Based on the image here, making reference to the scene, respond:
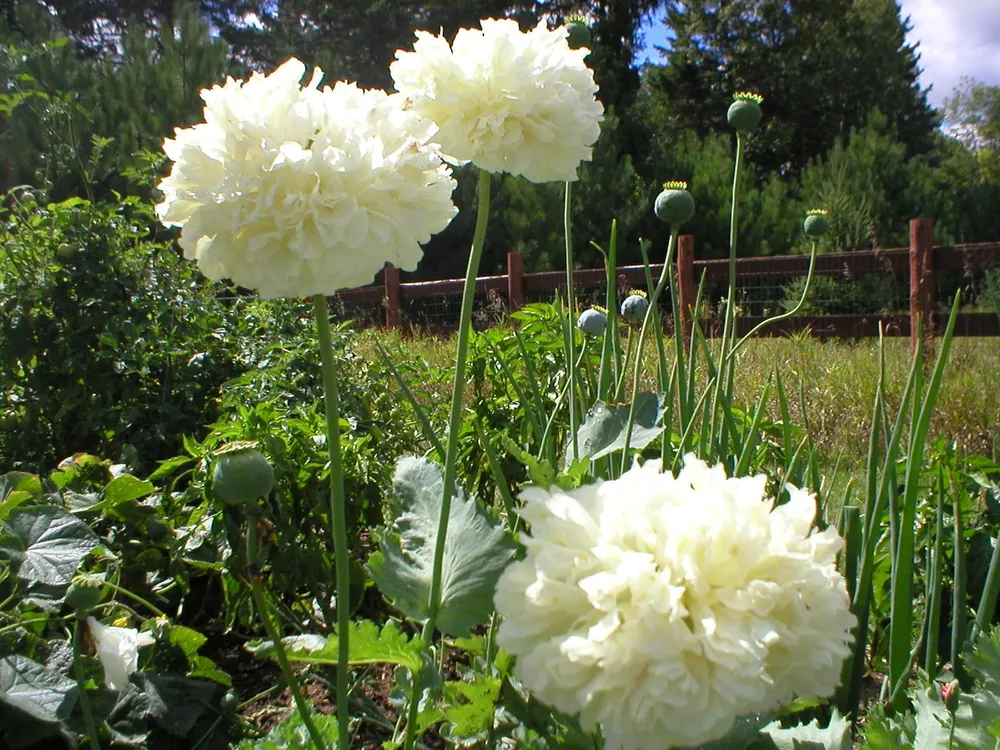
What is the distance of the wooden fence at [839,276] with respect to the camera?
6.44 meters

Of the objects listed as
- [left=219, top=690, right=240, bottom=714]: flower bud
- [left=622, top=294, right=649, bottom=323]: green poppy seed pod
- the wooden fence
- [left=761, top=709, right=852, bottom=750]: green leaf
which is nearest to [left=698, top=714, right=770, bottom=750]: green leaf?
[left=761, top=709, right=852, bottom=750]: green leaf

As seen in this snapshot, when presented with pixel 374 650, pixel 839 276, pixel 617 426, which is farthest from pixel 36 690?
pixel 839 276

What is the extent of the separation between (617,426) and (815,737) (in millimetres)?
409

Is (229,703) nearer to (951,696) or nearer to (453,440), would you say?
(453,440)

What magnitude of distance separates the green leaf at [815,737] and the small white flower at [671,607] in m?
0.29

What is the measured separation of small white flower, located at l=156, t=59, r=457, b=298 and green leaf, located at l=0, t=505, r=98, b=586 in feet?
1.91

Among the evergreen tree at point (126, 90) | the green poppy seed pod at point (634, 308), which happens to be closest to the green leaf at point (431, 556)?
the green poppy seed pod at point (634, 308)

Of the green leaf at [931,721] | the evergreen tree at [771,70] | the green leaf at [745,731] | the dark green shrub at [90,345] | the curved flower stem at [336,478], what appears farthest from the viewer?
the evergreen tree at [771,70]

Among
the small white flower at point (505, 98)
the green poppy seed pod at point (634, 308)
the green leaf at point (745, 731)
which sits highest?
the small white flower at point (505, 98)

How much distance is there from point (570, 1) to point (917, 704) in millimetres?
18080

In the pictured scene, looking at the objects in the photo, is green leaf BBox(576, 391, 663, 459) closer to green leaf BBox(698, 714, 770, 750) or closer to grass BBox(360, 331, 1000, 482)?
green leaf BBox(698, 714, 770, 750)

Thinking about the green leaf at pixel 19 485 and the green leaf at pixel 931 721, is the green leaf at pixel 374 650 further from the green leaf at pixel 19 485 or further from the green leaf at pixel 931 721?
the green leaf at pixel 19 485

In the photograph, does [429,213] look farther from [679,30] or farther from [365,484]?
[679,30]

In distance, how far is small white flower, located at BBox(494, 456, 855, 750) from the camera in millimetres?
551
